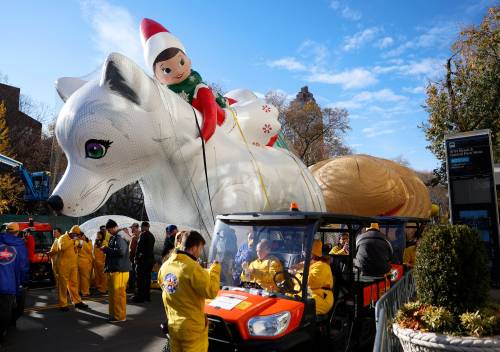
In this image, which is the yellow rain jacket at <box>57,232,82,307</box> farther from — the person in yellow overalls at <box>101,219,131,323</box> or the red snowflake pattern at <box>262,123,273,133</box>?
the red snowflake pattern at <box>262,123,273,133</box>

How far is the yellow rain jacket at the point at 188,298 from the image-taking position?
3.50 m

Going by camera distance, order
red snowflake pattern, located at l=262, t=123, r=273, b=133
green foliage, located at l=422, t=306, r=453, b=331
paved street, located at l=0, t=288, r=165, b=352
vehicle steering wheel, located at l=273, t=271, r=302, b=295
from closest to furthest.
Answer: green foliage, located at l=422, t=306, r=453, b=331 → vehicle steering wheel, located at l=273, t=271, r=302, b=295 → paved street, located at l=0, t=288, r=165, b=352 → red snowflake pattern, located at l=262, t=123, r=273, b=133

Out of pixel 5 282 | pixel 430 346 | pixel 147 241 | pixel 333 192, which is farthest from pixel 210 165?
pixel 333 192

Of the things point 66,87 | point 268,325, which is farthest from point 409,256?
point 66,87

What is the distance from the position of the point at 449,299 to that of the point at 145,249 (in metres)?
6.51

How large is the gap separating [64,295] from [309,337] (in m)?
6.12

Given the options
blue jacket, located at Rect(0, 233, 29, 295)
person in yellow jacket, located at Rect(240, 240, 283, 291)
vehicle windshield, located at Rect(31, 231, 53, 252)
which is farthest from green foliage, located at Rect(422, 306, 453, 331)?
vehicle windshield, located at Rect(31, 231, 53, 252)

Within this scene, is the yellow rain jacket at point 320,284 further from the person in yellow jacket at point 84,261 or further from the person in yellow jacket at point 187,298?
the person in yellow jacket at point 84,261

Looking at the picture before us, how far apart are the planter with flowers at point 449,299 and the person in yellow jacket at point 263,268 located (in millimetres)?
1177

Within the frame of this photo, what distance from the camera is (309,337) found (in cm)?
396

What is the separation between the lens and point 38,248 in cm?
1269

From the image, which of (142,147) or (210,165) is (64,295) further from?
(210,165)

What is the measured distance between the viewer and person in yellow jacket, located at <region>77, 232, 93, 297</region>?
954 centimetres

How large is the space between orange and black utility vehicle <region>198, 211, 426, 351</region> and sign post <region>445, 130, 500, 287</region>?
5353 mm
